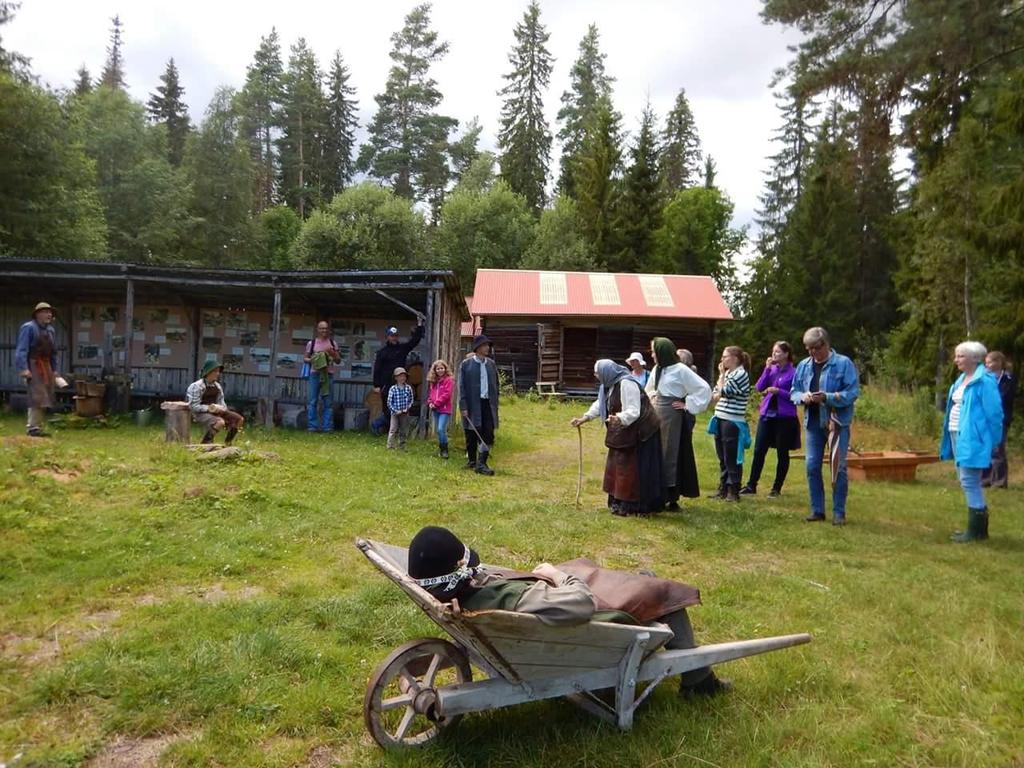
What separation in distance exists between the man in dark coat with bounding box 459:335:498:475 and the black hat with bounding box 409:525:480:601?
22.7ft

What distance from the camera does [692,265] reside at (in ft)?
133

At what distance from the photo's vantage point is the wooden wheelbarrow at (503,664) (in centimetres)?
266

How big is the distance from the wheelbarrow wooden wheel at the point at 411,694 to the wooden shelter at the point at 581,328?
862 inches

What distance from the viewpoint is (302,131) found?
4947 cm

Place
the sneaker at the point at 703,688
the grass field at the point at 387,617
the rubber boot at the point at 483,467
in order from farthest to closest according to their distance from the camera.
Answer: the rubber boot at the point at 483,467
the sneaker at the point at 703,688
the grass field at the point at 387,617

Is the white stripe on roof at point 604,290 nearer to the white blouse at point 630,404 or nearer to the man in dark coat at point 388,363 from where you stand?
the man in dark coat at point 388,363

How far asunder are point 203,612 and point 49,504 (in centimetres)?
320

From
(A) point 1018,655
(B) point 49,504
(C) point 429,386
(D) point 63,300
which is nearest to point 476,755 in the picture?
(A) point 1018,655

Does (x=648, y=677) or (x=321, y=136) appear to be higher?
(x=321, y=136)

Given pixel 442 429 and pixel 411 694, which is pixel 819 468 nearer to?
pixel 442 429

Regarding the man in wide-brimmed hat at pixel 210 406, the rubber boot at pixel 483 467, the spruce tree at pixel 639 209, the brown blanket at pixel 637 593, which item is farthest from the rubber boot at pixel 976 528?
the spruce tree at pixel 639 209

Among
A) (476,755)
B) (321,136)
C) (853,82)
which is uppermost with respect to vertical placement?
(321,136)

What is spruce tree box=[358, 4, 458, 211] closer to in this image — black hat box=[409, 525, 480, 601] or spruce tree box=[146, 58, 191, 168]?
spruce tree box=[146, 58, 191, 168]

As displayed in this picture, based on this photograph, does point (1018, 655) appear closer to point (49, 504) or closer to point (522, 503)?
point (522, 503)
